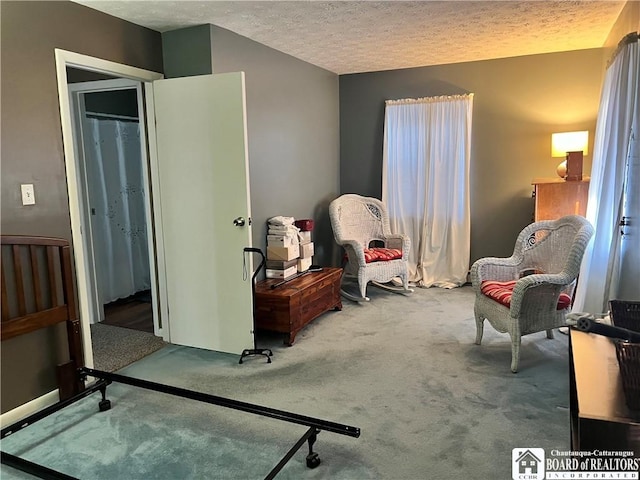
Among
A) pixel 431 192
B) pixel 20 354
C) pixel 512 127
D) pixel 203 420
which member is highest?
pixel 512 127

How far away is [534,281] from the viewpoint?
2.99 meters

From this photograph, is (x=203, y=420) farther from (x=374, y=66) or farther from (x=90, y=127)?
(x=374, y=66)

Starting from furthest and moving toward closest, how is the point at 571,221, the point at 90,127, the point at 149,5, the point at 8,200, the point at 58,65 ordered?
the point at 90,127 → the point at 571,221 → the point at 149,5 → the point at 58,65 → the point at 8,200

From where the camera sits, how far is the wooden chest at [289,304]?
358 centimetres

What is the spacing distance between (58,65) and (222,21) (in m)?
1.17

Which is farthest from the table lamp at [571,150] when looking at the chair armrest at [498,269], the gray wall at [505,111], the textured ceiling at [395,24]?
the chair armrest at [498,269]

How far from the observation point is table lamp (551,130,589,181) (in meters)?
4.22

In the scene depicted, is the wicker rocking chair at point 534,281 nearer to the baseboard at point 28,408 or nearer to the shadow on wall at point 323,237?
the shadow on wall at point 323,237

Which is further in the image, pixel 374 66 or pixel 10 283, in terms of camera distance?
pixel 374 66

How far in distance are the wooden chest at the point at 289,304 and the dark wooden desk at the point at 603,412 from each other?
2.23 metres

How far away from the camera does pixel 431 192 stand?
209 inches

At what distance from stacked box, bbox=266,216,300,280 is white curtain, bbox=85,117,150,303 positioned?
1.73 metres

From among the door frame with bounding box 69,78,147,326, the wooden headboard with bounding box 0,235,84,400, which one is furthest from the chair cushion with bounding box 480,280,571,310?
the wooden headboard with bounding box 0,235,84,400

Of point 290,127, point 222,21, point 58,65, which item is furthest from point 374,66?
point 58,65
